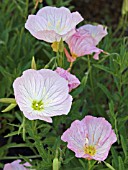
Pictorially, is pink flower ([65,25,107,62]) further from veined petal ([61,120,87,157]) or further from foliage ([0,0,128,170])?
veined petal ([61,120,87,157])

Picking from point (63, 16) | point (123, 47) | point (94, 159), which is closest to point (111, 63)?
point (123, 47)

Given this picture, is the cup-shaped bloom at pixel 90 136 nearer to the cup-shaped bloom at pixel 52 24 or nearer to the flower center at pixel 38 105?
the flower center at pixel 38 105

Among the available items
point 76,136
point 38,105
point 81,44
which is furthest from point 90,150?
point 81,44

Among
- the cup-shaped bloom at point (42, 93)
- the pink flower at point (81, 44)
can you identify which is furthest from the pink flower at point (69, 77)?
the pink flower at point (81, 44)

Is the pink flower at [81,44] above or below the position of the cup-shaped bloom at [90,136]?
above

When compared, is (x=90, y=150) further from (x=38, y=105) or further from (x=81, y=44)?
(x=81, y=44)

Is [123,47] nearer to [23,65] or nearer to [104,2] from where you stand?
[23,65]
